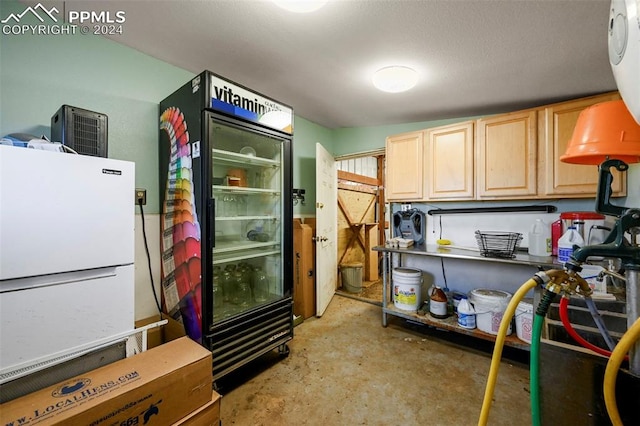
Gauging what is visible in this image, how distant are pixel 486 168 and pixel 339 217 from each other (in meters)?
2.47

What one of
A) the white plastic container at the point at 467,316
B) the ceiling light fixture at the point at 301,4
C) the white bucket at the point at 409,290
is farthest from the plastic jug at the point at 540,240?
the ceiling light fixture at the point at 301,4

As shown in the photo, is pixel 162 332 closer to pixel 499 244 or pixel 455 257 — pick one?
pixel 455 257

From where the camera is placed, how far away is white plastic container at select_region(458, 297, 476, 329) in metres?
2.32

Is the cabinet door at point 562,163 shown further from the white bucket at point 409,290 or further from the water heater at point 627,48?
the water heater at point 627,48

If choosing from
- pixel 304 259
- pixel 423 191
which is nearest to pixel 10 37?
pixel 304 259

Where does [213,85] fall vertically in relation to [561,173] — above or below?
above

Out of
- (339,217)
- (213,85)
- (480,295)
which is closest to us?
(213,85)

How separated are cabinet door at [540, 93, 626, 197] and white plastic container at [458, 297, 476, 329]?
1.16 m

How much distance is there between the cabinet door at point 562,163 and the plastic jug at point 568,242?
0.32 meters

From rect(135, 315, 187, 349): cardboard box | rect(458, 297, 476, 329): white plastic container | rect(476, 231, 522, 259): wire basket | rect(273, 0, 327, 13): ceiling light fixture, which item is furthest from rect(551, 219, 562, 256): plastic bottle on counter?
rect(135, 315, 187, 349): cardboard box

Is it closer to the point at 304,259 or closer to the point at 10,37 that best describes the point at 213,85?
the point at 10,37

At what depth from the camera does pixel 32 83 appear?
1.50 metres

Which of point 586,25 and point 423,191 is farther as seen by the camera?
point 423,191

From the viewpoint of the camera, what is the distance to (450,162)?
2.62 metres
